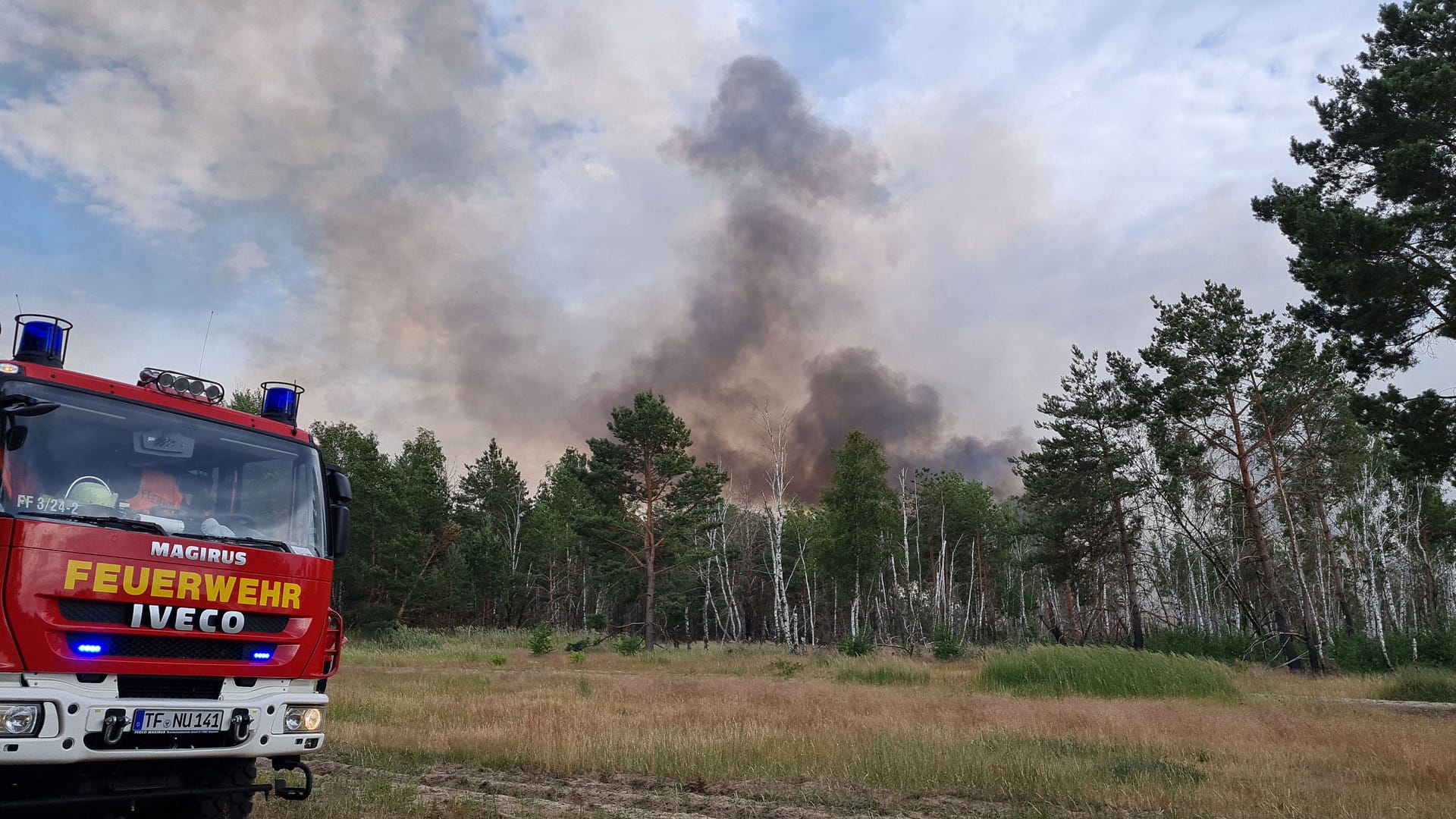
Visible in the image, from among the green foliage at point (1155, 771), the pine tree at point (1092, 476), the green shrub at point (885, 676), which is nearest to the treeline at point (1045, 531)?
the pine tree at point (1092, 476)

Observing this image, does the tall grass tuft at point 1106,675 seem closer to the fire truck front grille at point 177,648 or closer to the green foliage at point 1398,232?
the green foliage at point 1398,232

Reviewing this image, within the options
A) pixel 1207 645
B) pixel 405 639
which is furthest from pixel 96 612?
pixel 1207 645

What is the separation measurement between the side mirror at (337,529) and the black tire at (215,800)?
1756mm

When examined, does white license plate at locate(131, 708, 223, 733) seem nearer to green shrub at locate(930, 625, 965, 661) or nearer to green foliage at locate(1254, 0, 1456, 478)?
green foliage at locate(1254, 0, 1456, 478)

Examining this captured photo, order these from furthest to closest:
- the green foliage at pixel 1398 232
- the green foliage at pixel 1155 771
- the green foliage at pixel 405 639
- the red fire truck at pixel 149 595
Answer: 1. the green foliage at pixel 405 639
2. the green foliage at pixel 1398 232
3. the green foliage at pixel 1155 771
4. the red fire truck at pixel 149 595

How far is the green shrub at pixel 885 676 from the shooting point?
23.6m

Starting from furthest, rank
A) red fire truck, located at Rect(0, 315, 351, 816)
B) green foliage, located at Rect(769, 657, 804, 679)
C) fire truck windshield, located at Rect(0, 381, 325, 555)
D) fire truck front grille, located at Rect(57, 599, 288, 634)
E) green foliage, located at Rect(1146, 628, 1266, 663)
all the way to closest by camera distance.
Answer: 1. green foliage, located at Rect(1146, 628, 1266, 663)
2. green foliage, located at Rect(769, 657, 804, 679)
3. fire truck windshield, located at Rect(0, 381, 325, 555)
4. fire truck front grille, located at Rect(57, 599, 288, 634)
5. red fire truck, located at Rect(0, 315, 351, 816)

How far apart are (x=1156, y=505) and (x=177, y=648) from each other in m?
43.1

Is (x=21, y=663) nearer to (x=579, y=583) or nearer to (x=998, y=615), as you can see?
(x=579, y=583)

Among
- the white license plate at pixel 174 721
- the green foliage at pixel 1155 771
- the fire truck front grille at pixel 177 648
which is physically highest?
the fire truck front grille at pixel 177 648

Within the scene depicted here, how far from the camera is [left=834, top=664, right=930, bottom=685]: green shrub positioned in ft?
77.5

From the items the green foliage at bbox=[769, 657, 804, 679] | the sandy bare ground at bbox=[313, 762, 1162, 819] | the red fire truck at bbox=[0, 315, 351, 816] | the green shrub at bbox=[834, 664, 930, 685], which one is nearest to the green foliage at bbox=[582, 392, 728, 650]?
the green foliage at bbox=[769, 657, 804, 679]

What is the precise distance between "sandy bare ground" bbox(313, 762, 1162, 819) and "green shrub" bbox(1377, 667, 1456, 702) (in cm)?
1846

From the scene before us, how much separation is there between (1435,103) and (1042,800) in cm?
1647
